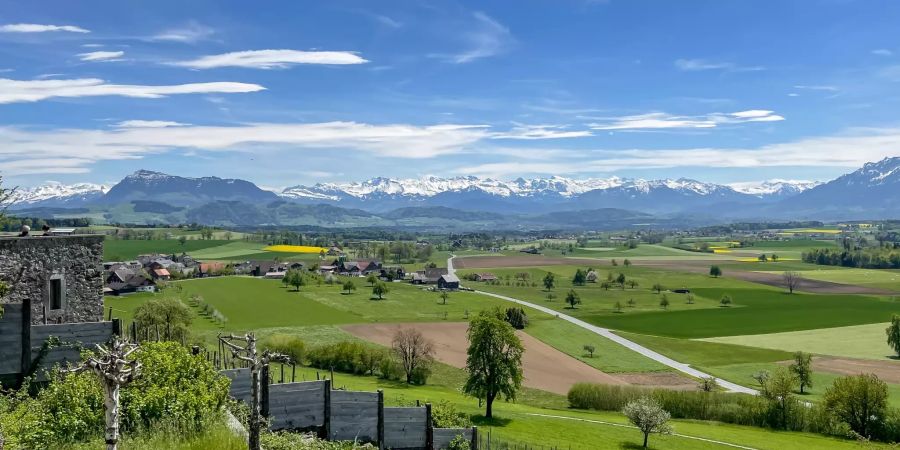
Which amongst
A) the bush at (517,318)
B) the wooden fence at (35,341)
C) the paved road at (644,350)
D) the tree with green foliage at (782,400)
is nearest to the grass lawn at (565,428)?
the tree with green foliage at (782,400)

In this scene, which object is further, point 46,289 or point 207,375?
point 46,289

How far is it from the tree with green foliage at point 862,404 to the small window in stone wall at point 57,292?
201 feet

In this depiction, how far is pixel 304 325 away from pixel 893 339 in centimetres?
8478

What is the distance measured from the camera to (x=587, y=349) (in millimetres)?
86938

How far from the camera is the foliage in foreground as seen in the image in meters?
16.0

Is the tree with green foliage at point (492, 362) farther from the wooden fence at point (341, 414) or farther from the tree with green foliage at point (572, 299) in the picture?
the tree with green foliage at point (572, 299)

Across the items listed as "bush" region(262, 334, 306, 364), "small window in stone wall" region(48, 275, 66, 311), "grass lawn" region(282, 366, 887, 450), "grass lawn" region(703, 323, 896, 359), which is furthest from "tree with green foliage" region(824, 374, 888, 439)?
"small window in stone wall" region(48, 275, 66, 311)

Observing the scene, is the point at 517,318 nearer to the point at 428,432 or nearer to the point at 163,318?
the point at 163,318

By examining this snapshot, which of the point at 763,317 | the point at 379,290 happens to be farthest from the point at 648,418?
the point at 379,290

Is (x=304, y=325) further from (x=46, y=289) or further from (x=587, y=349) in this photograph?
(x=46, y=289)

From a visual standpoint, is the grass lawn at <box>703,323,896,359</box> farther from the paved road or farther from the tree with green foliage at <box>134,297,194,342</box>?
the tree with green foliage at <box>134,297,194,342</box>

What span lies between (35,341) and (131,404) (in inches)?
202

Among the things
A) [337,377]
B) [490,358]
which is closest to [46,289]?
[490,358]

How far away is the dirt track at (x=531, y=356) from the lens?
234 ft
